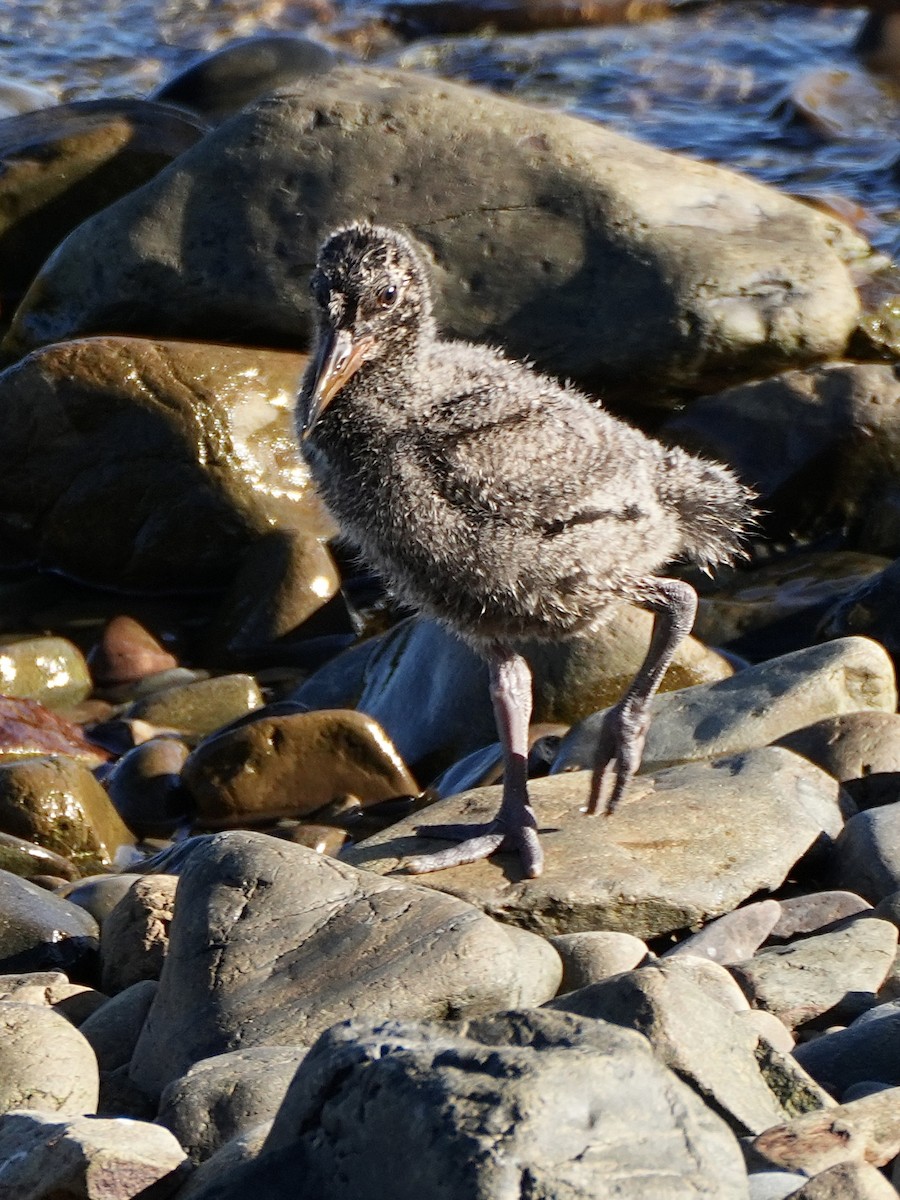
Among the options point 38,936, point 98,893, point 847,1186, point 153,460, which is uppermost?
point 847,1186

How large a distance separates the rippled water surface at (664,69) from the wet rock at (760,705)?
6.60 m

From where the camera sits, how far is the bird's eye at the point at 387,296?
5.18 metres

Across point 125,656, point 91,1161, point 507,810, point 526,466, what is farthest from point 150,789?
point 91,1161

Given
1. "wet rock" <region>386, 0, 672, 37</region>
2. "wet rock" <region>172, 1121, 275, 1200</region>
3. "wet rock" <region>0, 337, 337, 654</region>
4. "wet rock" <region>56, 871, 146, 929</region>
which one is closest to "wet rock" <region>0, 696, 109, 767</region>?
"wet rock" <region>56, 871, 146, 929</region>

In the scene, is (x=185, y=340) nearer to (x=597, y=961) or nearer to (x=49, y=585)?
(x=49, y=585)

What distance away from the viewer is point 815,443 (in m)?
7.81

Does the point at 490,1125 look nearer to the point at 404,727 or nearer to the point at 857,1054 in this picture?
the point at 857,1054

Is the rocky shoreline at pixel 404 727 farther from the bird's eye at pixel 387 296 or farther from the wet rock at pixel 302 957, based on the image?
the bird's eye at pixel 387 296

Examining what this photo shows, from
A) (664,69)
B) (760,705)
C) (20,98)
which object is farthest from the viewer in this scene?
(664,69)

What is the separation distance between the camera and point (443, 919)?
4125mm

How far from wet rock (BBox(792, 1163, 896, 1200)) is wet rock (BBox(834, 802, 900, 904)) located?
6.15 feet

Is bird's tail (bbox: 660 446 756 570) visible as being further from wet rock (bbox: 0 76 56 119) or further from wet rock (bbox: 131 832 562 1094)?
wet rock (bbox: 0 76 56 119)

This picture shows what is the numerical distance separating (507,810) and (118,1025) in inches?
49.6

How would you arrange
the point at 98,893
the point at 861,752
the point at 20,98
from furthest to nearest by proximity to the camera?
the point at 20,98 < the point at 861,752 < the point at 98,893
